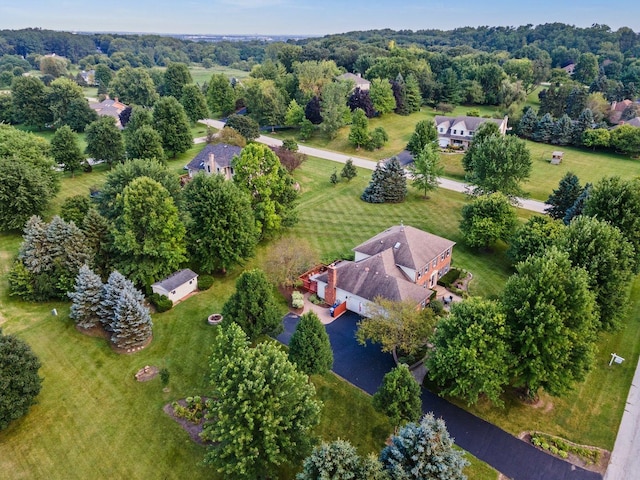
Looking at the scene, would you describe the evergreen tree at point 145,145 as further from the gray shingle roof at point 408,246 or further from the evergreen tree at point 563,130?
the evergreen tree at point 563,130

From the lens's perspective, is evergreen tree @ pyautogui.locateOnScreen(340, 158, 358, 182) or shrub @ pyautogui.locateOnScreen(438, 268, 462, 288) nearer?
shrub @ pyautogui.locateOnScreen(438, 268, 462, 288)

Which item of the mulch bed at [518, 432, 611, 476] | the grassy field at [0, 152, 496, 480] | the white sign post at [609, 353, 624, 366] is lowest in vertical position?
the grassy field at [0, 152, 496, 480]

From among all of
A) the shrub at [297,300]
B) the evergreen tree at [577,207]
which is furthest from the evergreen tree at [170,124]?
the evergreen tree at [577,207]

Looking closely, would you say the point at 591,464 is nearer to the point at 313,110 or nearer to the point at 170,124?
the point at 170,124

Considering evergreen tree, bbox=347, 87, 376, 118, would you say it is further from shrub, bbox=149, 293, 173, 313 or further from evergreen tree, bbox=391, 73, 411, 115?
shrub, bbox=149, 293, 173, 313

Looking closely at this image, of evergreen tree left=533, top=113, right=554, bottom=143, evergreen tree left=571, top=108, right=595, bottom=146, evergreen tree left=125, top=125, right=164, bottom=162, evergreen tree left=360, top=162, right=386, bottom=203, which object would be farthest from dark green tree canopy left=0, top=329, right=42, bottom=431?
evergreen tree left=571, top=108, right=595, bottom=146

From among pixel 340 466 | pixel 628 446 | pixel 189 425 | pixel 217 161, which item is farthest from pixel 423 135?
pixel 340 466

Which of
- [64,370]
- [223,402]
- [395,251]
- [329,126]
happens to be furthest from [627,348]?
[329,126]
